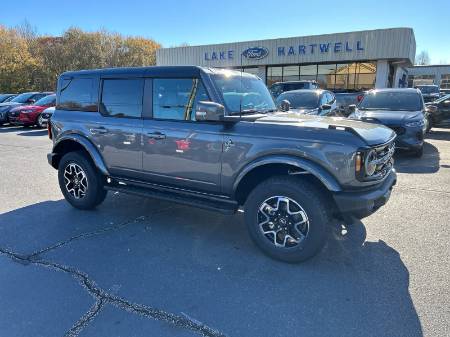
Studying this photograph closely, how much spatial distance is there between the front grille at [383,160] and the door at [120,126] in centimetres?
274

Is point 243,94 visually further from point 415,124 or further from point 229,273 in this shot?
point 415,124

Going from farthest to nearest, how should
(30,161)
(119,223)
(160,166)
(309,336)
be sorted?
(30,161)
(119,223)
(160,166)
(309,336)

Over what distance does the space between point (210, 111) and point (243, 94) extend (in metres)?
0.95

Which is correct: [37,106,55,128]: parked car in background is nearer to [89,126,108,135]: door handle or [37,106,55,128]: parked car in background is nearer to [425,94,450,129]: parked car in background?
[89,126,108,135]: door handle

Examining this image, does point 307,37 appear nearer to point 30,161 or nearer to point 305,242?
point 30,161

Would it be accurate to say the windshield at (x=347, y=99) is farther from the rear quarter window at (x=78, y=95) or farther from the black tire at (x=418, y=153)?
the rear quarter window at (x=78, y=95)

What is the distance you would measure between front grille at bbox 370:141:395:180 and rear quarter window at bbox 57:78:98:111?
3.66m

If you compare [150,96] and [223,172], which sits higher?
[150,96]

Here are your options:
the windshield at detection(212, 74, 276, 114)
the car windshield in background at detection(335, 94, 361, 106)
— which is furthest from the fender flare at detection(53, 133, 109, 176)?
the car windshield in background at detection(335, 94, 361, 106)

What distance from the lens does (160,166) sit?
443 centimetres

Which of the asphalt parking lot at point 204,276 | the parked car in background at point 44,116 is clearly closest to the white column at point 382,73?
the parked car in background at point 44,116

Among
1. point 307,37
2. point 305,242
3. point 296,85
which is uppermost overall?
point 307,37

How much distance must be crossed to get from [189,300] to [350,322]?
4.18 ft

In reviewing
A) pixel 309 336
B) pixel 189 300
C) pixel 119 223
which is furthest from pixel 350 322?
pixel 119 223
